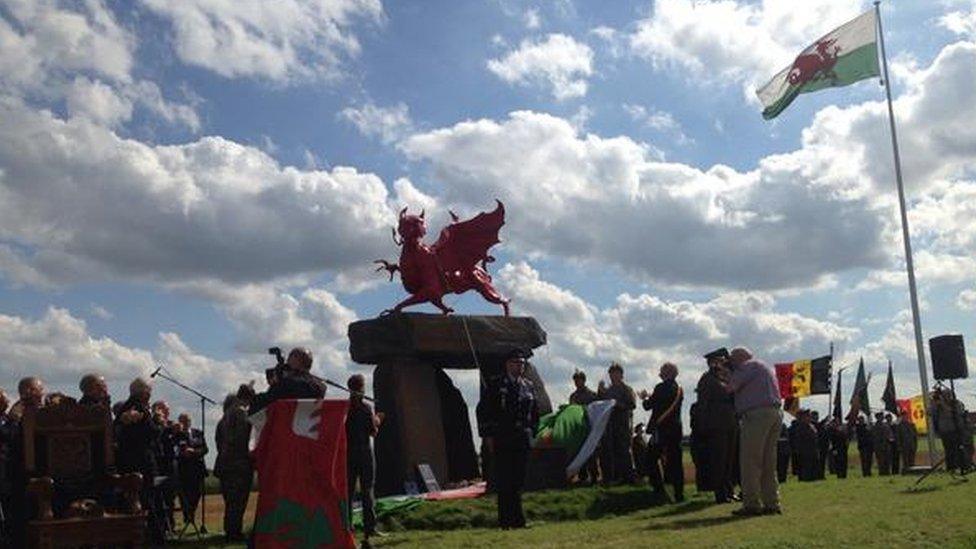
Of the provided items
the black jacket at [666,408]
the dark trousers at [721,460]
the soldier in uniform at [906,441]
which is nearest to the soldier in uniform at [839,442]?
the soldier in uniform at [906,441]

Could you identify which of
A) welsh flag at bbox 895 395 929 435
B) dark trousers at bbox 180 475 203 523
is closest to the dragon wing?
dark trousers at bbox 180 475 203 523

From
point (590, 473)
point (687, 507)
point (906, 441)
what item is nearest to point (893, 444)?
point (906, 441)

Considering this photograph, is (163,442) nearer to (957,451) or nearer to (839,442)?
(957,451)

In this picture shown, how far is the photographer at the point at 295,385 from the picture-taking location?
8.61 meters

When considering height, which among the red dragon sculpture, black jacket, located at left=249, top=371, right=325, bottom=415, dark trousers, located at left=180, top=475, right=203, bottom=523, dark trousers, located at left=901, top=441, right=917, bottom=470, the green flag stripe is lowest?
dark trousers, located at left=901, top=441, right=917, bottom=470

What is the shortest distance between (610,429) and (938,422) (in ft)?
21.9

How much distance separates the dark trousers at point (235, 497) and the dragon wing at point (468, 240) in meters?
7.27

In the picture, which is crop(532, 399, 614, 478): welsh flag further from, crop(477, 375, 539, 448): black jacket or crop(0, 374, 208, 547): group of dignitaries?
crop(0, 374, 208, 547): group of dignitaries

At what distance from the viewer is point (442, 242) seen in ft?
59.2

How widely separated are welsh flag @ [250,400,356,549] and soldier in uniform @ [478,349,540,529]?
270cm

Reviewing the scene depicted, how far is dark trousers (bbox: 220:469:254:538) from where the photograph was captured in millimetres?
10859

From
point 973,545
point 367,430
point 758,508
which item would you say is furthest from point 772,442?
point 367,430

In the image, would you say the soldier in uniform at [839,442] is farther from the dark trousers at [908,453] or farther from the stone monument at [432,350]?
the stone monument at [432,350]

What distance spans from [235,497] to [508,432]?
2.86 metres
